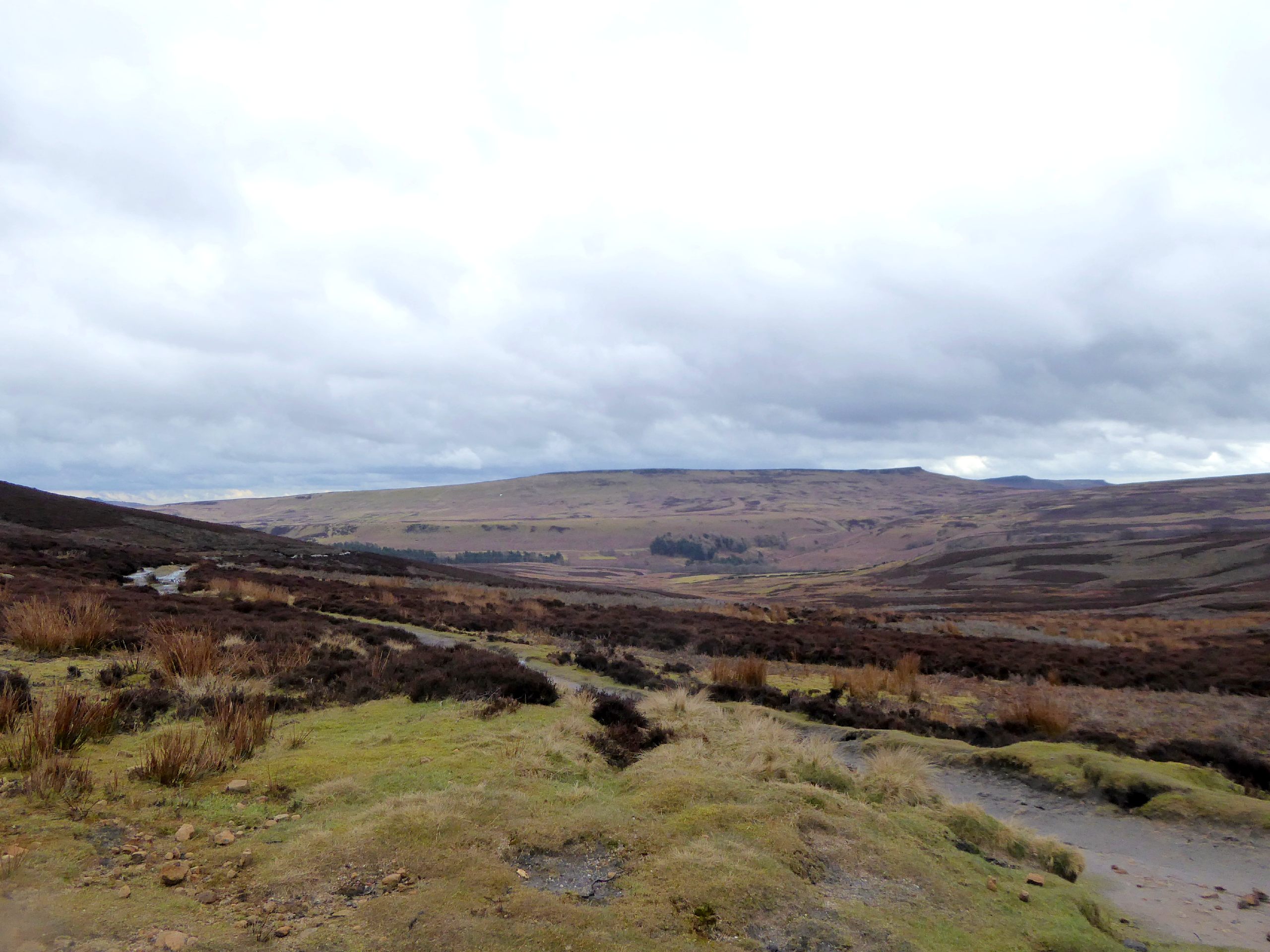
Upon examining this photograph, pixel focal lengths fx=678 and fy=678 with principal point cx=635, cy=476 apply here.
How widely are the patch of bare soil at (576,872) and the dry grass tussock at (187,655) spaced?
6.72m

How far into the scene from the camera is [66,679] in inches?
371

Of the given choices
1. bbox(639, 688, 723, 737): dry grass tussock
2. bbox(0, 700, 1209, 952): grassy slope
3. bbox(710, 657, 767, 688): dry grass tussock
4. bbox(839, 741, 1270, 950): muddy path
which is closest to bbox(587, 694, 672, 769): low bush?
bbox(639, 688, 723, 737): dry grass tussock

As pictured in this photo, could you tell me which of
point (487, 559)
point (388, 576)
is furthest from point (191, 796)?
point (487, 559)

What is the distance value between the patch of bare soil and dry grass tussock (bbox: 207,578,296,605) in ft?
66.7

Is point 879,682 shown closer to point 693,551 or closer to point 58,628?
point 58,628

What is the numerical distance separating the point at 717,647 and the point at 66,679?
20734mm

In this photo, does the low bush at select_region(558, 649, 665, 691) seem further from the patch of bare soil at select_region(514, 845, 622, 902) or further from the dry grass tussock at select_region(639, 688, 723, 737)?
the patch of bare soil at select_region(514, 845, 622, 902)

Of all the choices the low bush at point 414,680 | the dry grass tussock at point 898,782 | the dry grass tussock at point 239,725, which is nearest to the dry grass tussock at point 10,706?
the dry grass tussock at point 239,725

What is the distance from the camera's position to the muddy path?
22.1 feet

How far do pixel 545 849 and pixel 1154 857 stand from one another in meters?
8.05

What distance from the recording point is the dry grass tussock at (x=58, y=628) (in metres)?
11.2

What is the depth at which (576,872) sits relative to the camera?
5449 mm

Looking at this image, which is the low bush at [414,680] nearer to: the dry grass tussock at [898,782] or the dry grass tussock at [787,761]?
the dry grass tussock at [787,761]

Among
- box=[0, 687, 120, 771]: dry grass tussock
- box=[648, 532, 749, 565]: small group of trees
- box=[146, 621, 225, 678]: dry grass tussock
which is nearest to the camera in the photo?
box=[0, 687, 120, 771]: dry grass tussock
